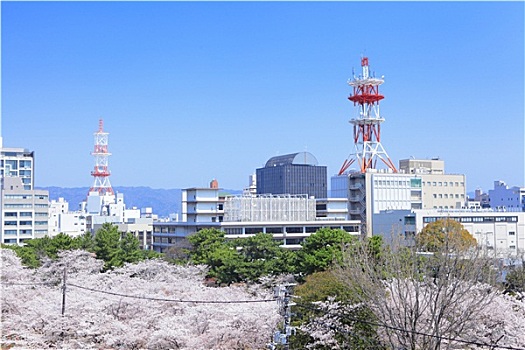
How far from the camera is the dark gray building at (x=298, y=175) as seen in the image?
6817 centimetres

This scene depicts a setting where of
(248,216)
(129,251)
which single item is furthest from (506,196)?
(129,251)

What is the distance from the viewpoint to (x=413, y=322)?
1384 cm

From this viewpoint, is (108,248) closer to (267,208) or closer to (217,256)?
(217,256)

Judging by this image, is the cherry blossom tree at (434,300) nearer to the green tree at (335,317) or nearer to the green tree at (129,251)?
the green tree at (335,317)

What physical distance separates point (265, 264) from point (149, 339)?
820cm

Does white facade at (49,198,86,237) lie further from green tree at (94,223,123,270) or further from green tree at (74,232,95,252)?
green tree at (94,223,123,270)

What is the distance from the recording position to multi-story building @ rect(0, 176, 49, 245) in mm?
59438

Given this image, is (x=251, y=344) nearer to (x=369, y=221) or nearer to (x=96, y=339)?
(x=96, y=339)

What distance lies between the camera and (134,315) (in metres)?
19.5

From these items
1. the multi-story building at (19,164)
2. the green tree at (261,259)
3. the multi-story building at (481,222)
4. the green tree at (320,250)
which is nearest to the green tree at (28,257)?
the green tree at (261,259)

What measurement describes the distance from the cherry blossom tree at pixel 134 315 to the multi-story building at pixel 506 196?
63.0m

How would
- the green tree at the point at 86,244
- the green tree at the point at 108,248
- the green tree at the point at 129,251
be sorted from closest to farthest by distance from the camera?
the green tree at the point at 108,248 < the green tree at the point at 129,251 < the green tree at the point at 86,244

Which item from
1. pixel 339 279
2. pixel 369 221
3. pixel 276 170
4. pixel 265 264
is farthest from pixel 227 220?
pixel 339 279

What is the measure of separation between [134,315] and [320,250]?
727 centimetres
